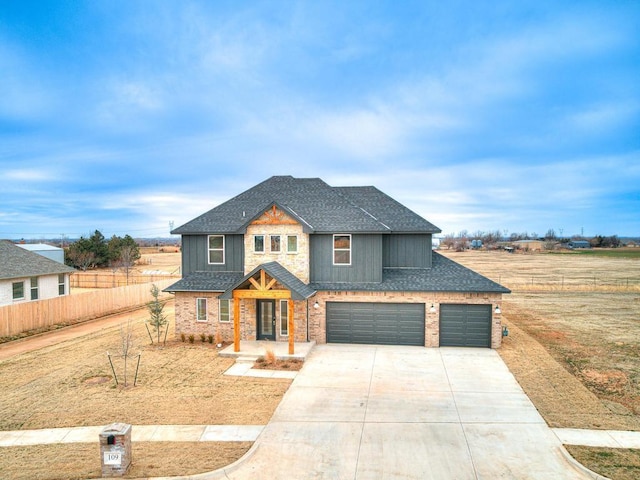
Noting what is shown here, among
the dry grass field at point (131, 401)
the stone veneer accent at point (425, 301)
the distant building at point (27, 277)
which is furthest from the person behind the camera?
the distant building at point (27, 277)

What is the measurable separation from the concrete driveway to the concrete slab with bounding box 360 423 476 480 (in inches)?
0.9

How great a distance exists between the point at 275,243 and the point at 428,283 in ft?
24.8

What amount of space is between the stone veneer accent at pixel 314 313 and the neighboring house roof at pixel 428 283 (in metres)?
0.28

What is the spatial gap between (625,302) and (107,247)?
59.4 metres

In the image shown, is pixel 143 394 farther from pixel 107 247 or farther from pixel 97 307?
pixel 107 247

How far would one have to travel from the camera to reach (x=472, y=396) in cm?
1300

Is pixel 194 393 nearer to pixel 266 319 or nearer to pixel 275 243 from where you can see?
pixel 266 319

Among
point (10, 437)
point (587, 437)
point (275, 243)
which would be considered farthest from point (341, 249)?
point (10, 437)

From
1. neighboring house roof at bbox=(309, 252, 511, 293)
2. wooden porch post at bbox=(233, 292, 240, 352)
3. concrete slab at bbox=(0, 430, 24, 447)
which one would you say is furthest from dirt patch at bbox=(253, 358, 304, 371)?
concrete slab at bbox=(0, 430, 24, 447)

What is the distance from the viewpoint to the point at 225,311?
20.3m

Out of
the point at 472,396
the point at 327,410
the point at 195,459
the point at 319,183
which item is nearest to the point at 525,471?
the point at 472,396

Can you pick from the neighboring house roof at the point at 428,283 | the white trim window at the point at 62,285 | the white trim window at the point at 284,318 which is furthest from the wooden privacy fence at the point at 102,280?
the neighboring house roof at the point at 428,283

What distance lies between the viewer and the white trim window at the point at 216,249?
21406mm

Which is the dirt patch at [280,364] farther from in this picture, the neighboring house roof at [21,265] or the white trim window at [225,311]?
the neighboring house roof at [21,265]
